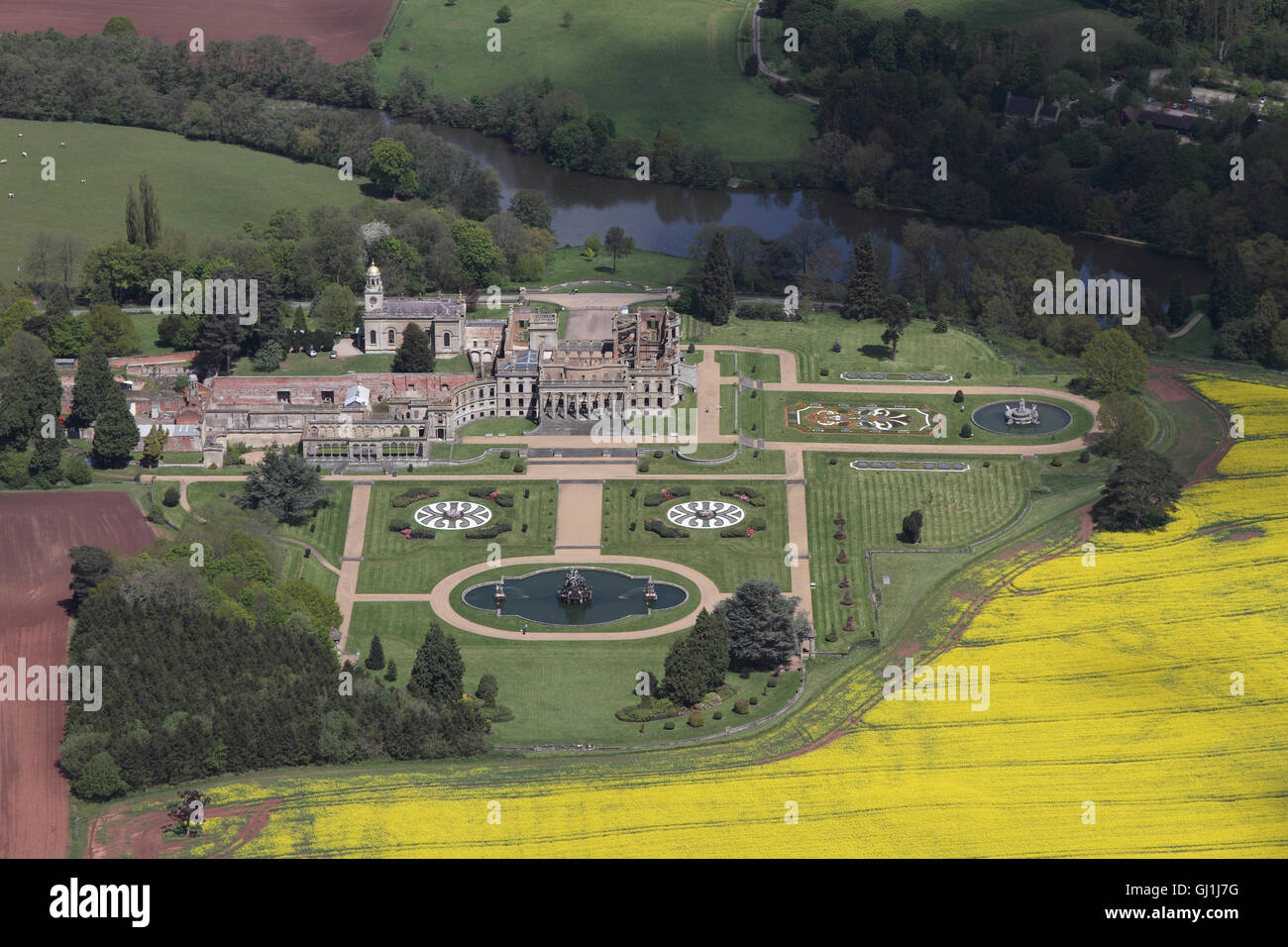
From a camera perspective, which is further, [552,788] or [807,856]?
[552,788]

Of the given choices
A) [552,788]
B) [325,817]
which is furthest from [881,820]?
[325,817]

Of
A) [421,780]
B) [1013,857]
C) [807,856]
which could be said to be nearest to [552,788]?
[421,780]

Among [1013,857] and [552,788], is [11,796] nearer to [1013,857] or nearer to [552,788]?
[552,788]
